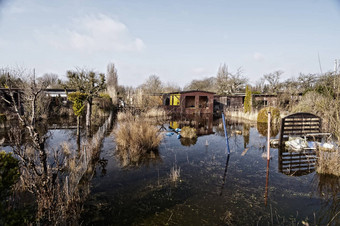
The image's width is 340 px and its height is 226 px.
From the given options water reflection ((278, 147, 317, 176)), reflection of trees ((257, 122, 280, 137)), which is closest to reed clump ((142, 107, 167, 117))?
reflection of trees ((257, 122, 280, 137))

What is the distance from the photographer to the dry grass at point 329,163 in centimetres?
559

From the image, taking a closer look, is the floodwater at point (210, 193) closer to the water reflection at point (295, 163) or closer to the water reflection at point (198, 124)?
the water reflection at point (295, 163)

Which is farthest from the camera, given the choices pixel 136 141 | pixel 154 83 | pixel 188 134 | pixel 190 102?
pixel 154 83

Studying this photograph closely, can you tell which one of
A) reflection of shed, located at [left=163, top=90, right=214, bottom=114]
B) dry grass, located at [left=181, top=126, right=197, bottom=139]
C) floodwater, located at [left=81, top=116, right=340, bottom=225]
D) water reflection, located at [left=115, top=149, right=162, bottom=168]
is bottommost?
floodwater, located at [left=81, top=116, right=340, bottom=225]

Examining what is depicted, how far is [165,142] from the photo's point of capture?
9781 mm

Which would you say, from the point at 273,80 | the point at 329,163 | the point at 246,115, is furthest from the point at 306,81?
the point at 329,163

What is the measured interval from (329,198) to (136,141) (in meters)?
6.40

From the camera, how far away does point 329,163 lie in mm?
5719

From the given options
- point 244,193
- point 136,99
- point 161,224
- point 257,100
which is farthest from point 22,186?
point 257,100

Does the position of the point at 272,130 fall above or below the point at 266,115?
below

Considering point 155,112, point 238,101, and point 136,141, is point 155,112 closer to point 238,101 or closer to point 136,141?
point 136,141

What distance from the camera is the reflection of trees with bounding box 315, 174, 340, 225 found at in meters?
3.76

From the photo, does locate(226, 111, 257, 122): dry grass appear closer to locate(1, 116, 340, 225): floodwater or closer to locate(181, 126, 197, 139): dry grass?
locate(181, 126, 197, 139): dry grass

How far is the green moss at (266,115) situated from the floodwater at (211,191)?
807 centimetres
